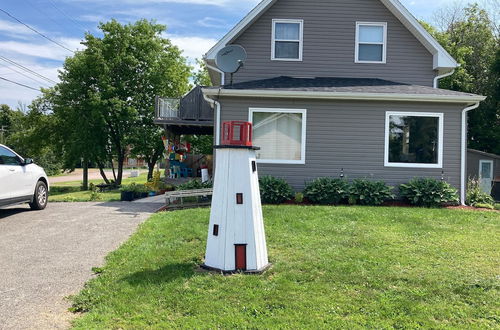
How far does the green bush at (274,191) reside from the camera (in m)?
9.94

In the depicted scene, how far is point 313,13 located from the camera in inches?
481

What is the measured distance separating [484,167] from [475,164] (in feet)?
1.01

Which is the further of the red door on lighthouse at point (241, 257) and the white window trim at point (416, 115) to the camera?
the white window trim at point (416, 115)

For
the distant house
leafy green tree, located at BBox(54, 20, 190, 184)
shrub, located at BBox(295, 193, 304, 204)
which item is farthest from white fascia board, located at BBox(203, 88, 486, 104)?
Answer: leafy green tree, located at BBox(54, 20, 190, 184)

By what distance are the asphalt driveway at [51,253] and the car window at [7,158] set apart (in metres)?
1.21

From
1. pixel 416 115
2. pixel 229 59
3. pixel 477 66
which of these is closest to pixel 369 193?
pixel 416 115

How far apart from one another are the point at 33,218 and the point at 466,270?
8219 mm

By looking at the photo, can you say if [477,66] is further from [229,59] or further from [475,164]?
[229,59]

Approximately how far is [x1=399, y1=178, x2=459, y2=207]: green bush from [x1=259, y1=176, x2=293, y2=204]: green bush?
123 inches

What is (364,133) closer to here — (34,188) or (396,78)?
(396,78)

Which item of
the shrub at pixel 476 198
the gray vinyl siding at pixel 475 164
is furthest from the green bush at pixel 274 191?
the gray vinyl siding at pixel 475 164

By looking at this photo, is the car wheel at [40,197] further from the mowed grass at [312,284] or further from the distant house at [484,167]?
the distant house at [484,167]

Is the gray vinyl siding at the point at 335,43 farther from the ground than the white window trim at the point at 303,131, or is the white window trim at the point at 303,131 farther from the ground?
the gray vinyl siding at the point at 335,43

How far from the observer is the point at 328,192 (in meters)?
10.1
